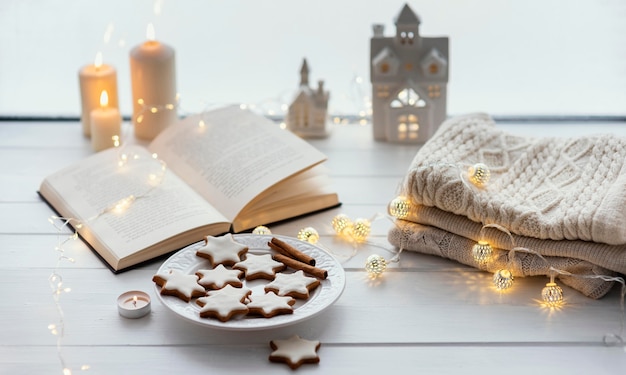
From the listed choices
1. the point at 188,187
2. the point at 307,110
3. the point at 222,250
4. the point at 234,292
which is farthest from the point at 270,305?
the point at 307,110

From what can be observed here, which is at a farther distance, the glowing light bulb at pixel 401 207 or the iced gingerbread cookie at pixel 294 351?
the glowing light bulb at pixel 401 207

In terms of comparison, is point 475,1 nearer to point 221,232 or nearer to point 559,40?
point 559,40

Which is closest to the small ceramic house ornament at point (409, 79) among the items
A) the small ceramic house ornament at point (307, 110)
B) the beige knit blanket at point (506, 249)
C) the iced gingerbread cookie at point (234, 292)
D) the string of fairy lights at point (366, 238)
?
the small ceramic house ornament at point (307, 110)

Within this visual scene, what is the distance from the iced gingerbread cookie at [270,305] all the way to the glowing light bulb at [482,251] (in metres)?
0.26

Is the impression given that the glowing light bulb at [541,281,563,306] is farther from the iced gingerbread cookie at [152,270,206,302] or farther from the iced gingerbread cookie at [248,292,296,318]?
the iced gingerbread cookie at [152,270,206,302]

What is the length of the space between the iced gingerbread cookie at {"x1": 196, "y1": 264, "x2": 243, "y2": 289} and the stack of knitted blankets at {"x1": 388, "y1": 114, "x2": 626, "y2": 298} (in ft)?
0.84

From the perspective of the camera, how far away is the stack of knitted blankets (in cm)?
106

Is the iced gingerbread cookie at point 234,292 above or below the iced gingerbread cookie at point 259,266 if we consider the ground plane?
below

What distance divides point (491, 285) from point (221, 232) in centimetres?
38

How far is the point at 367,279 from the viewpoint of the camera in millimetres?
1147

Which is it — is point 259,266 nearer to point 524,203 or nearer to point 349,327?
point 349,327

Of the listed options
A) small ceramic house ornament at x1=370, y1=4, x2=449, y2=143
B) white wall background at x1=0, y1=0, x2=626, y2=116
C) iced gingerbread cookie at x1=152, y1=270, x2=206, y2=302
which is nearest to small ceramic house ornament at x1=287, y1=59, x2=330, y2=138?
small ceramic house ornament at x1=370, y1=4, x2=449, y2=143

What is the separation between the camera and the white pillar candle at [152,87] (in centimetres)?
162

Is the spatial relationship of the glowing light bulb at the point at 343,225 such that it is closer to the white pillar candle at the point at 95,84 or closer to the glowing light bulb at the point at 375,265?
the glowing light bulb at the point at 375,265
